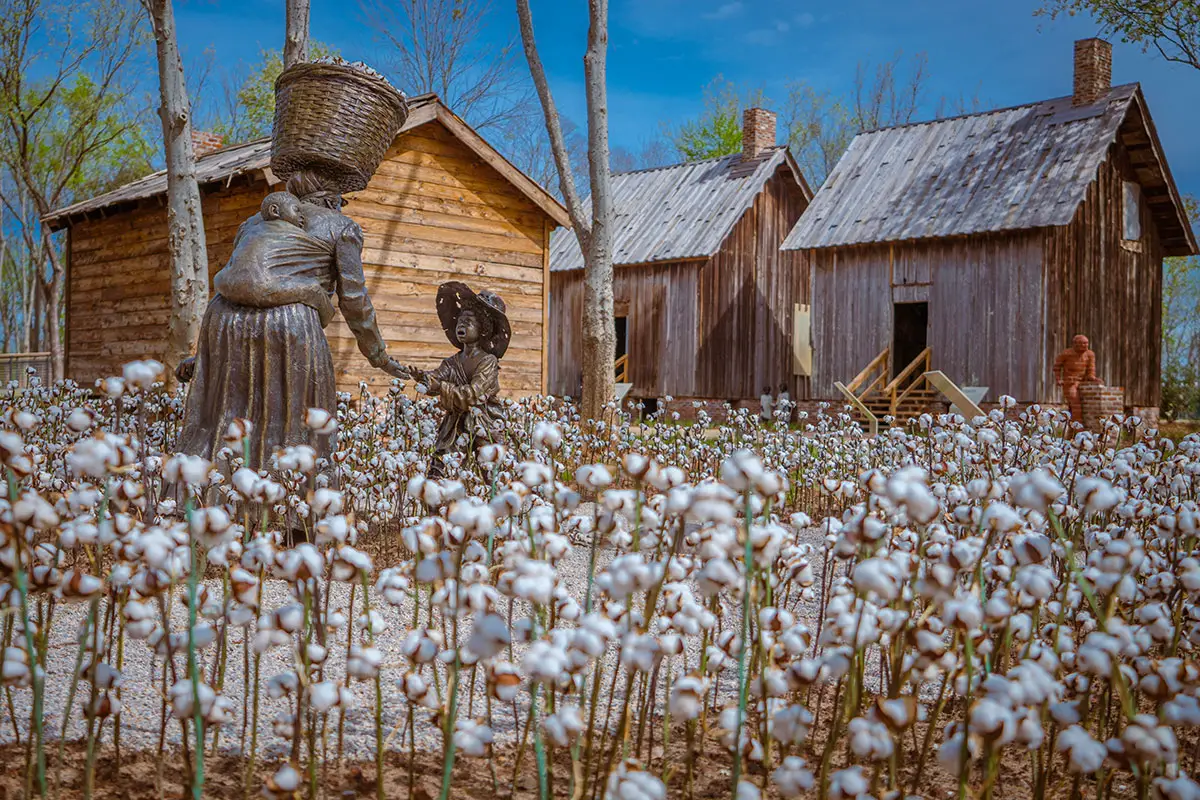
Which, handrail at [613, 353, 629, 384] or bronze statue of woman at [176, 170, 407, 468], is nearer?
bronze statue of woman at [176, 170, 407, 468]

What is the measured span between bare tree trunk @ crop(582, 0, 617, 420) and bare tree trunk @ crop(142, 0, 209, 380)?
432 centimetres

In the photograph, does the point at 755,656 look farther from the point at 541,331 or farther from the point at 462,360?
the point at 541,331

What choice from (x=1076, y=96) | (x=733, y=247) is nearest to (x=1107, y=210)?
(x=1076, y=96)

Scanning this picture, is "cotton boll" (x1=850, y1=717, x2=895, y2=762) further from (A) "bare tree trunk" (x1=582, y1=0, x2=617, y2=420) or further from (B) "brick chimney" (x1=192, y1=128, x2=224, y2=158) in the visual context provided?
(B) "brick chimney" (x1=192, y1=128, x2=224, y2=158)

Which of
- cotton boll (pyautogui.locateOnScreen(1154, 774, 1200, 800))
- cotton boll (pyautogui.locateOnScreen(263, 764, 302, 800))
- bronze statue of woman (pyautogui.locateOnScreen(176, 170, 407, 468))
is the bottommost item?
cotton boll (pyautogui.locateOnScreen(263, 764, 302, 800))

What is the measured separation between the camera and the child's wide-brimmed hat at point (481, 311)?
791 centimetres

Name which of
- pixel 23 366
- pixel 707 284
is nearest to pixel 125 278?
pixel 707 284

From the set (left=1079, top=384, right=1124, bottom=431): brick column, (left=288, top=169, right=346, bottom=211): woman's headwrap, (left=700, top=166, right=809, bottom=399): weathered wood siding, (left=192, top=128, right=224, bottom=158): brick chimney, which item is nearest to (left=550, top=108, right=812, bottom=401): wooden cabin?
(left=700, top=166, right=809, bottom=399): weathered wood siding

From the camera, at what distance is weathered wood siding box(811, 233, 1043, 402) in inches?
695

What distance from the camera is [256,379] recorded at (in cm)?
588

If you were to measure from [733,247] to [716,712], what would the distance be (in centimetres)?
1990

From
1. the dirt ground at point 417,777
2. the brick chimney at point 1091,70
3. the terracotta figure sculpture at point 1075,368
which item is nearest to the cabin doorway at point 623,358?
the terracotta figure sculpture at point 1075,368

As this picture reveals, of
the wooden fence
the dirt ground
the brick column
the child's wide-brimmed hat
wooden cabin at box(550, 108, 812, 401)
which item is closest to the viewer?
the dirt ground

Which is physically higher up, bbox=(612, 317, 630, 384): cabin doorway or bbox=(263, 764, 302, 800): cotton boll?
bbox=(612, 317, 630, 384): cabin doorway
